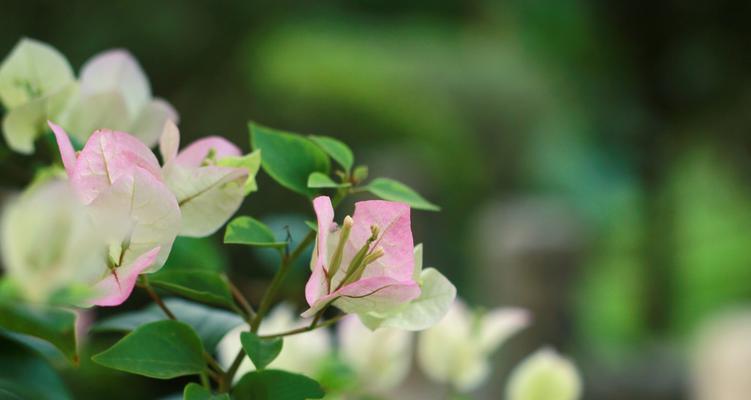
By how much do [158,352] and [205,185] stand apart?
0.04 metres

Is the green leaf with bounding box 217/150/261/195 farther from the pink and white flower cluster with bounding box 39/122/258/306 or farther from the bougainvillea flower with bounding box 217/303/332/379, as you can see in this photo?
the bougainvillea flower with bounding box 217/303/332/379

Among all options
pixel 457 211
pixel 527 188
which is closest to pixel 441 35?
pixel 527 188

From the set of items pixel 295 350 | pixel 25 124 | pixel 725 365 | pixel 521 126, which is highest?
pixel 25 124

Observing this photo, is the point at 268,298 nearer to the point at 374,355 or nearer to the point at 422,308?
the point at 422,308

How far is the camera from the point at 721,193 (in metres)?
6.17

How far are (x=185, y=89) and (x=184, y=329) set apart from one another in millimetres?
3951

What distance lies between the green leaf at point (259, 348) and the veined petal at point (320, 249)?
17mm

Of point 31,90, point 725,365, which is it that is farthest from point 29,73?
point 725,365

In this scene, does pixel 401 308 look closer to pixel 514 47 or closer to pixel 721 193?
pixel 514 47

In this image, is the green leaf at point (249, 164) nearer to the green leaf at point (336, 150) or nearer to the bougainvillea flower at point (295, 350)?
the green leaf at point (336, 150)

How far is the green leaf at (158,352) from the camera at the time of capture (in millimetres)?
185

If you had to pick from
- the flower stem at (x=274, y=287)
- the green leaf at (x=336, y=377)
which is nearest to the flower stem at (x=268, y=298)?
the flower stem at (x=274, y=287)

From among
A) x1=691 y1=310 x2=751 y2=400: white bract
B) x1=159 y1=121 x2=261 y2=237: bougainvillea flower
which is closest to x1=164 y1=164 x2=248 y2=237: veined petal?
x1=159 y1=121 x2=261 y2=237: bougainvillea flower

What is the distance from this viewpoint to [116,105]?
0.28 meters
